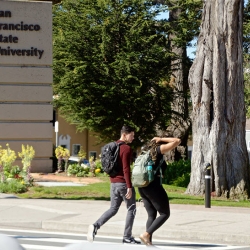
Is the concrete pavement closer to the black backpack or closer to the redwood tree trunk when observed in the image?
the black backpack

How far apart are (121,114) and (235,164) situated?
16.0m

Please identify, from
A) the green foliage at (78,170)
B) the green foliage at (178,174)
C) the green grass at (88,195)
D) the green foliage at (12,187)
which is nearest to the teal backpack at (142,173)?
the green grass at (88,195)

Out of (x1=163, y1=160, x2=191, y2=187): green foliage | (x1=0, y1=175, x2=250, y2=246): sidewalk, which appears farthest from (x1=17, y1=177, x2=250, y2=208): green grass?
(x1=163, y1=160, x2=191, y2=187): green foliage

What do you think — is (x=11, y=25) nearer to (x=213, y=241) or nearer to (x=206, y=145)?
(x=206, y=145)

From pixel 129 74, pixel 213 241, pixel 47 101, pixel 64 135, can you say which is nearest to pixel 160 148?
pixel 213 241

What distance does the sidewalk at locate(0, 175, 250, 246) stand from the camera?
39.9 ft

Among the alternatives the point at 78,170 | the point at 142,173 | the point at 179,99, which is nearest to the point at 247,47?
the point at 179,99

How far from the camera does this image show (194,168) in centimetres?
2228

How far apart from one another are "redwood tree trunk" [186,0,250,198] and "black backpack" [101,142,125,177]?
1125 cm

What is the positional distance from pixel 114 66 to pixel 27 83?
11483 mm

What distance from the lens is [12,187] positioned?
20.0 m

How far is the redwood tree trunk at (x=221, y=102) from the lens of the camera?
21375 millimetres

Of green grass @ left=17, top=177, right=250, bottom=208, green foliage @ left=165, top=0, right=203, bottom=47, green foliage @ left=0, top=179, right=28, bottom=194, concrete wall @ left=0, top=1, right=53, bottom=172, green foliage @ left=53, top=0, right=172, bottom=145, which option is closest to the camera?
green grass @ left=17, top=177, right=250, bottom=208

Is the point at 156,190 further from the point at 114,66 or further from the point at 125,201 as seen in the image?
the point at 114,66
